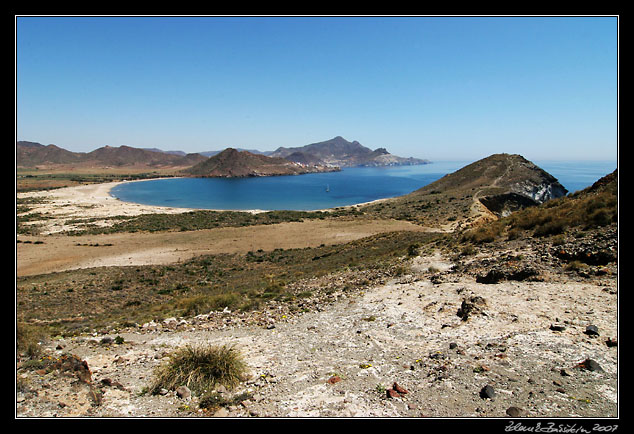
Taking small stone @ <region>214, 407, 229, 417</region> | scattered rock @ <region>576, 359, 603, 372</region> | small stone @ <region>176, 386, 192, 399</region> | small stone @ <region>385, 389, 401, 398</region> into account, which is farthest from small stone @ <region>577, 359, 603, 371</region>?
small stone @ <region>176, 386, 192, 399</region>

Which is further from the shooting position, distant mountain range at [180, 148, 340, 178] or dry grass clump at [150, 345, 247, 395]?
distant mountain range at [180, 148, 340, 178]

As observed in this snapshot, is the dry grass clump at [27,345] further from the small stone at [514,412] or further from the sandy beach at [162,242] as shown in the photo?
the sandy beach at [162,242]

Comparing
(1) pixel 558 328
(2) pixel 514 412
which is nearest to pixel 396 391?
(2) pixel 514 412

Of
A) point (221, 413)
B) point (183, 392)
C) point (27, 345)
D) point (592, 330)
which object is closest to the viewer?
point (221, 413)

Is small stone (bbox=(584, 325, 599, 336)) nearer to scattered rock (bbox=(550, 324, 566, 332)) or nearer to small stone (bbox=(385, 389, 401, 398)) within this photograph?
scattered rock (bbox=(550, 324, 566, 332))

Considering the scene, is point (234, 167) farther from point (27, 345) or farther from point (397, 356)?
point (397, 356)

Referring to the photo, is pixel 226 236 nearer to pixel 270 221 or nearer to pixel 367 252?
pixel 270 221

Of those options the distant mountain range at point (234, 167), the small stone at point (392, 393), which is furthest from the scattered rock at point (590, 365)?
the distant mountain range at point (234, 167)
